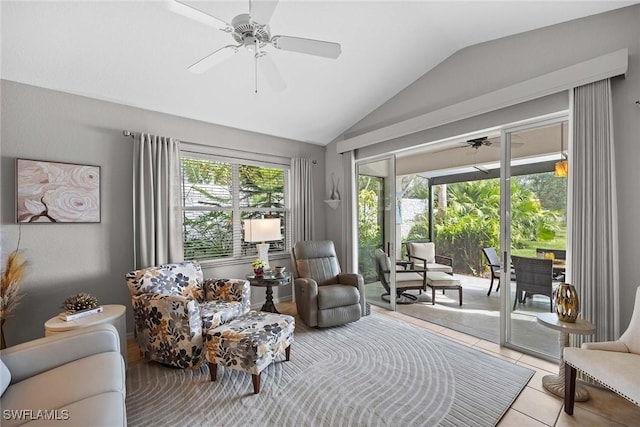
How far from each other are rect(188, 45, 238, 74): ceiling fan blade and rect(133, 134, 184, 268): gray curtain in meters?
1.52

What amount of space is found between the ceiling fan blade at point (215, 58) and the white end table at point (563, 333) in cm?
305

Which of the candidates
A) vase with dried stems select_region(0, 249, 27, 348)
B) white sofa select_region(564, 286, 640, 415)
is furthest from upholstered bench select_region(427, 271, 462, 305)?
vase with dried stems select_region(0, 249, 27, 348)

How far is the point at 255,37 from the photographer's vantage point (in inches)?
71.7

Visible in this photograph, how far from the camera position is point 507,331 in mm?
2891

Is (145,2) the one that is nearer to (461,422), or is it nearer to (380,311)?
(461,422)

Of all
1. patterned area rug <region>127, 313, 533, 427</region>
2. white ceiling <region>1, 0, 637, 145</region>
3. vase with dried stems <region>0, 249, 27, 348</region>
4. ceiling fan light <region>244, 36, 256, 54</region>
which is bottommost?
patterned area rug <region>127, 313, 533, 427</region>

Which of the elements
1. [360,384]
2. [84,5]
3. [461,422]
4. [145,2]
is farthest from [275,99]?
[461,422]

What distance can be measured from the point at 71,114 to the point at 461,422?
429cm

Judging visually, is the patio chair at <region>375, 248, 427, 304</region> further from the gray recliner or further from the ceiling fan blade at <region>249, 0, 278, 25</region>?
the ceiling fan blade at <region>249, 0, 278, 25</region>

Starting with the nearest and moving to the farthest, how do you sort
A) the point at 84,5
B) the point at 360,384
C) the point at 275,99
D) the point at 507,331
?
the point at 84,5, the point at 360,384, the point at 507,331, the point at 275,99

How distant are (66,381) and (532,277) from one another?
376 cm

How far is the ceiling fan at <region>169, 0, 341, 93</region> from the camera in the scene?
1.57 metres

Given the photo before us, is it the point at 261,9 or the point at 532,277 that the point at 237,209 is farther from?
the point at 532,277

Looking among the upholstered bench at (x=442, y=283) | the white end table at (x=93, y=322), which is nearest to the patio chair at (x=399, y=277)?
the upholstered bench at (x=442, y=283)
